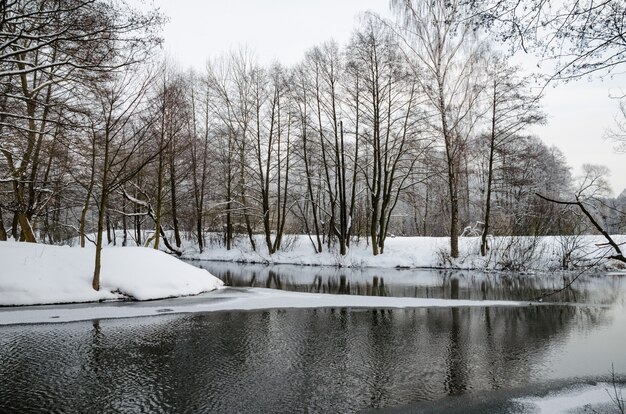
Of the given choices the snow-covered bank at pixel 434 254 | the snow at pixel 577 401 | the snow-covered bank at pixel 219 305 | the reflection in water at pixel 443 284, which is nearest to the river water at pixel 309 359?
the snow at pixel 577 401

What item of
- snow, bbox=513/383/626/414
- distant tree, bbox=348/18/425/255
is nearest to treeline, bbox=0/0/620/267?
distant tree, bbox=348/18/425/255

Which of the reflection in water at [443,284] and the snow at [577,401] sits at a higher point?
the snow at [577,401]

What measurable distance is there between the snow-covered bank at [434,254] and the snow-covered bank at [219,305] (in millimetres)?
8151

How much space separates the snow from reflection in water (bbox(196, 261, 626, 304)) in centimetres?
839

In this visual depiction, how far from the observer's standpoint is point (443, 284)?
1788 cm

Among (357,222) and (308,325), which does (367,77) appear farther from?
(308,325)

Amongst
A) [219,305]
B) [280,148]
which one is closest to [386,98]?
[280,148]

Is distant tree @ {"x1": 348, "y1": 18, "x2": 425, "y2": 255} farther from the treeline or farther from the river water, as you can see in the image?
the river water

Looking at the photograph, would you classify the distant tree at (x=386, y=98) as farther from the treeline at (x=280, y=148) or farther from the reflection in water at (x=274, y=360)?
the reflection in water at (x=274, y=360)

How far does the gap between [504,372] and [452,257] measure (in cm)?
1845

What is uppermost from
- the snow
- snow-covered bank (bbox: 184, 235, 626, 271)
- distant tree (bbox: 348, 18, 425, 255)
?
distant tree (bbox: 348, 18, 425, 255)

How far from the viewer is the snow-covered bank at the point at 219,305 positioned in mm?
10055

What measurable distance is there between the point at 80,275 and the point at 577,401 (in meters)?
12.5

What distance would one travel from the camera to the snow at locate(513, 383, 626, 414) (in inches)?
204
